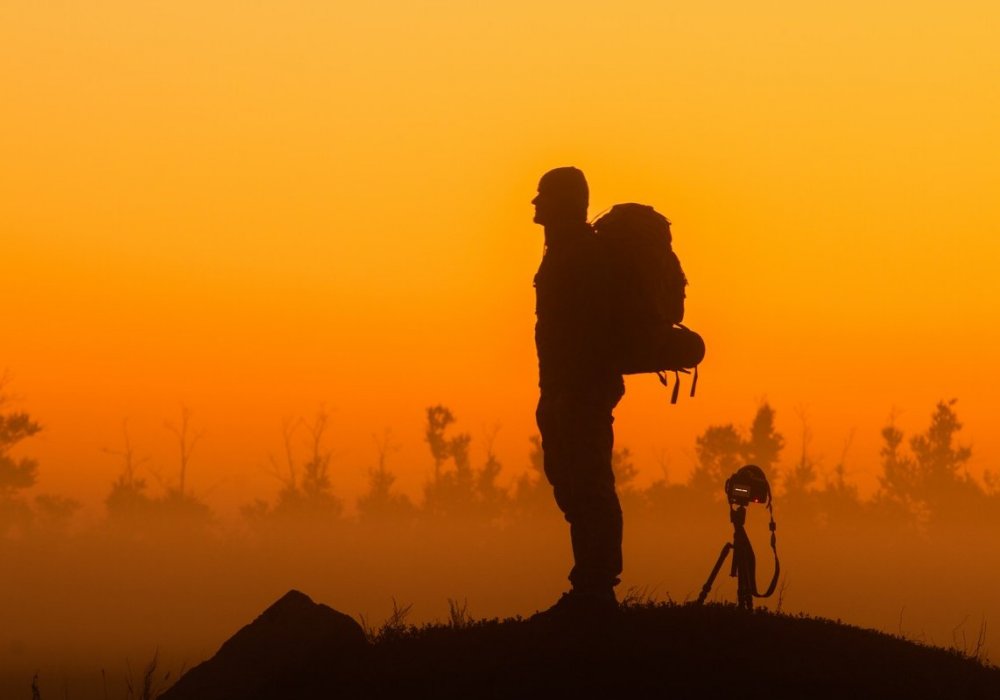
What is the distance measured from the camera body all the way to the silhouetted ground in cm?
119

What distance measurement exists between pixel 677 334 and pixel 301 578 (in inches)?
7453

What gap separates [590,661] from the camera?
1325cm

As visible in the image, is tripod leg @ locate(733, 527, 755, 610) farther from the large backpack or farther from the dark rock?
the dark rock

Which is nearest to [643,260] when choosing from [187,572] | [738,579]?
[738,579]

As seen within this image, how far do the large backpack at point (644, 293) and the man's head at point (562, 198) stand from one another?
0.30m

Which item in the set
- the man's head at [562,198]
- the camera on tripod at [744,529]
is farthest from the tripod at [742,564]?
the man's head at [562,198]

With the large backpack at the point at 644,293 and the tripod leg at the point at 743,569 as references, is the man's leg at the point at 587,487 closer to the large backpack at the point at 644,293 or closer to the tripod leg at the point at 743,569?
the large backpack at the point at 644,293

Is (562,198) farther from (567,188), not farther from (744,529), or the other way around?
(744,529)

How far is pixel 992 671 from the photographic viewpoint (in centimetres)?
1541

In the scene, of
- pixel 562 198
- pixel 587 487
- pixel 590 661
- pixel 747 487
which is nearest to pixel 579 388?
pixel 587 487

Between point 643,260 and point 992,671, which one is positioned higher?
point 643,260

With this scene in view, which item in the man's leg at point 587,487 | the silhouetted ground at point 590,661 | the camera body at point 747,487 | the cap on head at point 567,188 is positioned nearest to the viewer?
the silhouetted ground at point 590,661

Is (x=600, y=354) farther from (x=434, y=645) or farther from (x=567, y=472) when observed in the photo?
(x=434, y=645)

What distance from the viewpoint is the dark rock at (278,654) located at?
1523cm
